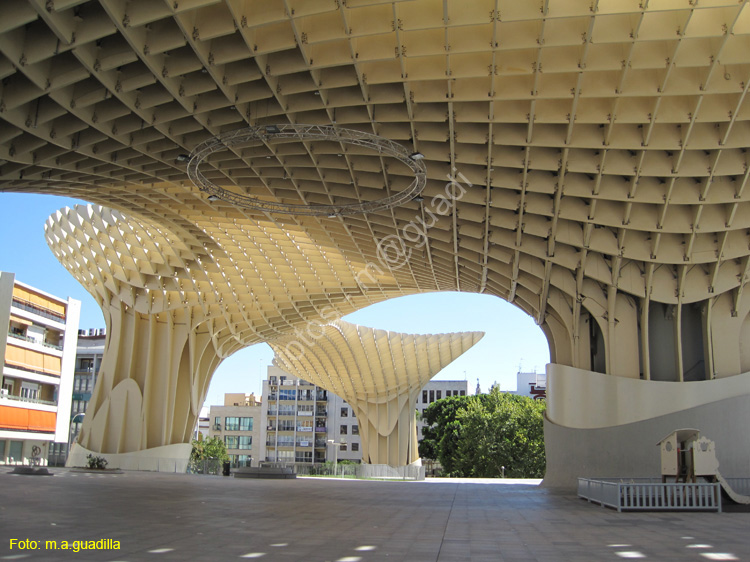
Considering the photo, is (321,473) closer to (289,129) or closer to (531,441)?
(531,441)

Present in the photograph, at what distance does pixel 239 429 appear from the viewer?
128125mm

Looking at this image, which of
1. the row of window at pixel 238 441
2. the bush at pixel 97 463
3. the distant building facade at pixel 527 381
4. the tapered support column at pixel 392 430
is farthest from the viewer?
the distant building facade at pixel 527 381

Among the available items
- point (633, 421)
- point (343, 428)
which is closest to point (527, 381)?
point (343, 428)

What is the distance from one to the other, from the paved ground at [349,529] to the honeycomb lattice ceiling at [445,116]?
11.6m

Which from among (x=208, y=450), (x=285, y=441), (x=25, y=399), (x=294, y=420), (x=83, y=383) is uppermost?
(x=83, y=383)

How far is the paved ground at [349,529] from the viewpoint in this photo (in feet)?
37.2

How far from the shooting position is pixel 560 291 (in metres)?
35.8

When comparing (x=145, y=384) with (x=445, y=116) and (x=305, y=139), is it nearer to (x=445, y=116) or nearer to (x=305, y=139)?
(x=305, y=139)

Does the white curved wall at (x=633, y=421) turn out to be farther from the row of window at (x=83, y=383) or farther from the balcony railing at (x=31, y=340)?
the row of window at (x=83, y=383)

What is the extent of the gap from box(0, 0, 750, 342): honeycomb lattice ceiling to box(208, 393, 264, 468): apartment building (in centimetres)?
9641

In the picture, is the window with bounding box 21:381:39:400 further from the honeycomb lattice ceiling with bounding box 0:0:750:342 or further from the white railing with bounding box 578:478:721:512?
the white railing with bounding box 578:478:721:512

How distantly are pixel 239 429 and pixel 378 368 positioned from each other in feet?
201


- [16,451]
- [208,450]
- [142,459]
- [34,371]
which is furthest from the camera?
[208,450]

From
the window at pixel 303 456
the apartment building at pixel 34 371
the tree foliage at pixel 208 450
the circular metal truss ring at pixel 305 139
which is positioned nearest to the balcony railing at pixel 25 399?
the apartment building at pixel 34 371
